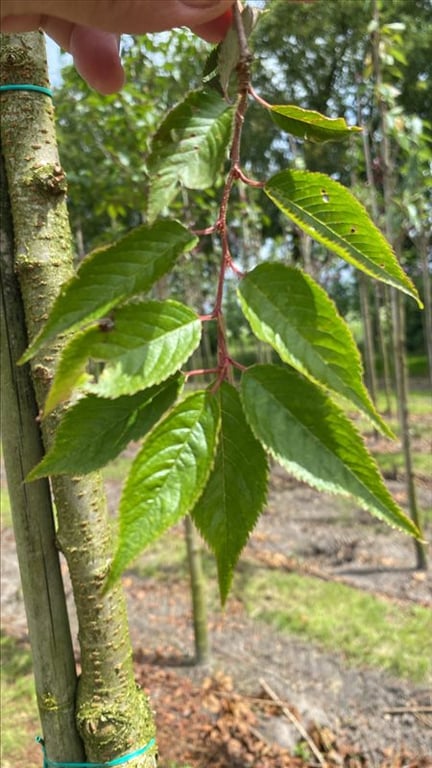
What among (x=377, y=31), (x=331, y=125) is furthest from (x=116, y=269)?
(x=377, y=31)

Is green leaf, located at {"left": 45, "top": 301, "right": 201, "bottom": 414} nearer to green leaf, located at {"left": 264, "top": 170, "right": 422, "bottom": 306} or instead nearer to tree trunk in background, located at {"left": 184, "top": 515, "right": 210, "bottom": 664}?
green leaf, located at {"left": 264, "top": 170, "right": 422, "bottom": 306}

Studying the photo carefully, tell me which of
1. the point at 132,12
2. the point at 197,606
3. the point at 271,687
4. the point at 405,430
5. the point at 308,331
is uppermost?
the point at 132,12

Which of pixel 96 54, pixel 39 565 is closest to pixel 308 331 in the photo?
pixel 96 54

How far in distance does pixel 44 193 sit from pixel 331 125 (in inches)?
26.0

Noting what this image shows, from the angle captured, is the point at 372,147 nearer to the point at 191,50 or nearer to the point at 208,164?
the point at 191,50

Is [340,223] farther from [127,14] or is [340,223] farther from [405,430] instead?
[405,430]

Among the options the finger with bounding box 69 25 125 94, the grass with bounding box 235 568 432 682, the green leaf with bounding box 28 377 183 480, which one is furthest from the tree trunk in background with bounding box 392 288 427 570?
the green leaf with bounding box 28 377 183 480

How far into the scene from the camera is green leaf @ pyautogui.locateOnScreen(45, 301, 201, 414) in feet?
1.74

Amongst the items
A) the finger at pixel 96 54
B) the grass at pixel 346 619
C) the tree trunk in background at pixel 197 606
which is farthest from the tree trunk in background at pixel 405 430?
the finger at pixel 96 54

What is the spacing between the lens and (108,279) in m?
0.53

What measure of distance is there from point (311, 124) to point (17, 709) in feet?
12.1

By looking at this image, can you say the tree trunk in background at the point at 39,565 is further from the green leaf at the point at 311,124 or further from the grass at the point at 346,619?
the grass at the point at 346,619

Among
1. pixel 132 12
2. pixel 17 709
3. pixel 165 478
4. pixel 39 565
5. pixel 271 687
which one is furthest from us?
pixel 271 687

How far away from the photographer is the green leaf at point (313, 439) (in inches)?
19.5
